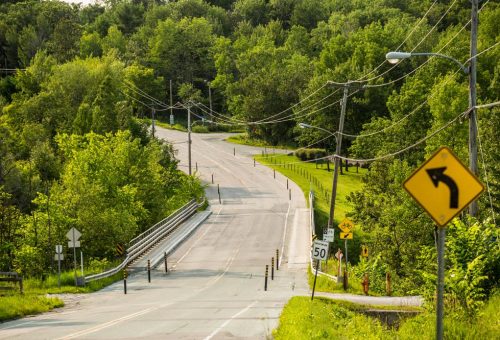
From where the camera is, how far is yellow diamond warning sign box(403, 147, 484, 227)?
25.8ft

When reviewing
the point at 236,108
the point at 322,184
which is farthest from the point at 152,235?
the point at 236,108

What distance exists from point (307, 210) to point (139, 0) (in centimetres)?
15248

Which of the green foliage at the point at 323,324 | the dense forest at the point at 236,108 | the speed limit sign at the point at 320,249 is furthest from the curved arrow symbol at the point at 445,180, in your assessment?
the speed limit sign at the point at 320,249

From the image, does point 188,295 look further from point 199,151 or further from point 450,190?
point 199,151

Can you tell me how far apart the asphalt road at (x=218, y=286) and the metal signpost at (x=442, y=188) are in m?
8.50

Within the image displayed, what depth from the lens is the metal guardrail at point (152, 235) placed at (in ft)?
110

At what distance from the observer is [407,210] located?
41312mm

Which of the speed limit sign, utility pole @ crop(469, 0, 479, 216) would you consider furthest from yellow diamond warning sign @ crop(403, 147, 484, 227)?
the speed limit sign

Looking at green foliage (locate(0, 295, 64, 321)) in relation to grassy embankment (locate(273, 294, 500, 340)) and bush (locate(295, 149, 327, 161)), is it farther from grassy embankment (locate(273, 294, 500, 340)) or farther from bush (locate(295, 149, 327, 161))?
bush (locate(295, 149, 327, 161))

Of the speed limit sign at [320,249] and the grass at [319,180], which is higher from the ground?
the grass at [319,180]

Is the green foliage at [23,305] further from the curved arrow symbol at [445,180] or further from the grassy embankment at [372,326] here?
the curved arrow symbol at [445,180]

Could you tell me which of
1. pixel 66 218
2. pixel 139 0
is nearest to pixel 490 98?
pixel 66 218

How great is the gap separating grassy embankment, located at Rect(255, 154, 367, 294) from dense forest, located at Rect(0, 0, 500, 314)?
2836 millimetres

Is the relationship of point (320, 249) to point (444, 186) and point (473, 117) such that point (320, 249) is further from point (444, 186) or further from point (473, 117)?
point (444, 186)
